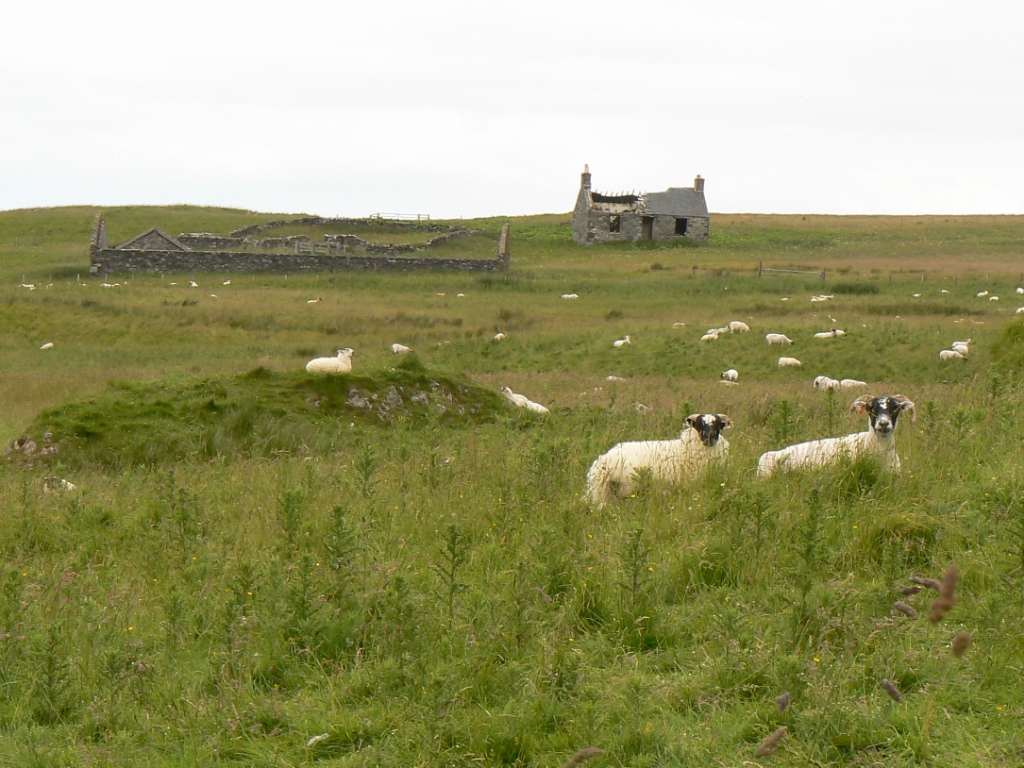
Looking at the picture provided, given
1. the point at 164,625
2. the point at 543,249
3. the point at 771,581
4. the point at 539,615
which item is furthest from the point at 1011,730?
the point at 543,249

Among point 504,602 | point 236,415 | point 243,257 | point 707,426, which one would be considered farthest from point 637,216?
point 504,602

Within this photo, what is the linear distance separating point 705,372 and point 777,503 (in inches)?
810

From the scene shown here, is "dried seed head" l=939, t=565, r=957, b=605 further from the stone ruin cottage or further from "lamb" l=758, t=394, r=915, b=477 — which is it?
the stone ruin cottage

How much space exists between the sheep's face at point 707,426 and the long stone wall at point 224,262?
42.3m

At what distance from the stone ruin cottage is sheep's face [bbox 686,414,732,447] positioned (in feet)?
212

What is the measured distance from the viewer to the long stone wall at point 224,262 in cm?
4906

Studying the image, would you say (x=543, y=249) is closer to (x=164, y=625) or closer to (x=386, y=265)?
(x=386, y=265)

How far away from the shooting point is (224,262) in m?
49.8

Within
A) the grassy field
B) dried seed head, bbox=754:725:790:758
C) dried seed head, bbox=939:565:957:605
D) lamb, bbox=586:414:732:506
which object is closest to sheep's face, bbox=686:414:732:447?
lamb, bbox=586:414:732:506

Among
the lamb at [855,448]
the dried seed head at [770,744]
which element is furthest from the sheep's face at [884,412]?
the dried seed head at [770,744]

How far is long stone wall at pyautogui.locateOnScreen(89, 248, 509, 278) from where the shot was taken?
49062 mm

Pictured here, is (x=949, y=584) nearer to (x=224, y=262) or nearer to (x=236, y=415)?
(x=236, y=415)

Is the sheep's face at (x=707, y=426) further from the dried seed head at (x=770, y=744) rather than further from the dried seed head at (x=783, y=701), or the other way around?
the dried seed head at (x=770, y=744)

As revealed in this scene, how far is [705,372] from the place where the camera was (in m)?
26.8
